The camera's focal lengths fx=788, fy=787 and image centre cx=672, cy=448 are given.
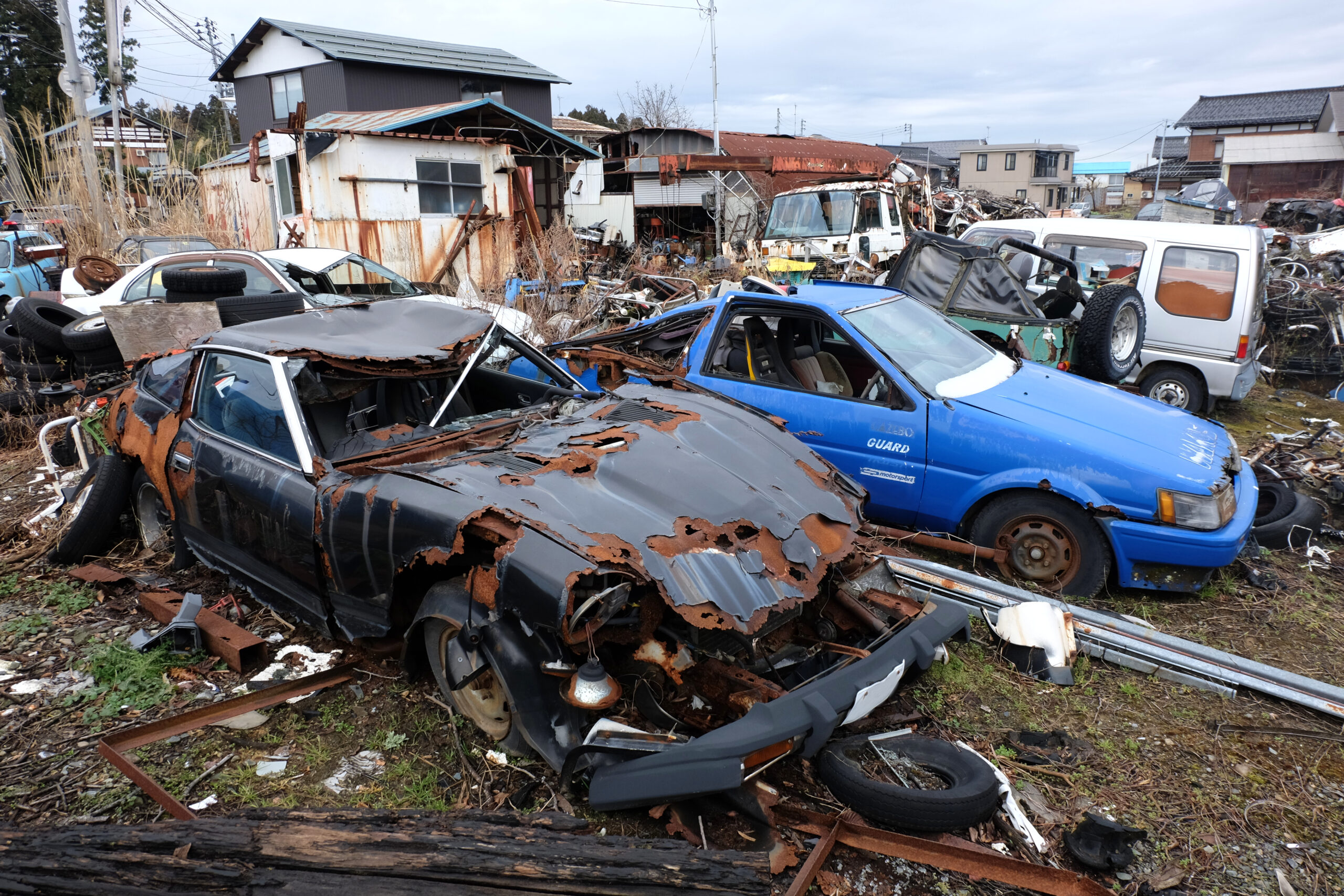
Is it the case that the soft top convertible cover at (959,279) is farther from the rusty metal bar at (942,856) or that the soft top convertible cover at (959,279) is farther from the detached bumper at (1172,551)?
the rusty metal bar at (942,856)

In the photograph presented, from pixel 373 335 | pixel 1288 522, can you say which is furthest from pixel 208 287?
pixel 1288 522

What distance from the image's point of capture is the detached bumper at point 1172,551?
153 inches

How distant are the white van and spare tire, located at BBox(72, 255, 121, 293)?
10.7 m

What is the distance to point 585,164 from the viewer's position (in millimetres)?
23734

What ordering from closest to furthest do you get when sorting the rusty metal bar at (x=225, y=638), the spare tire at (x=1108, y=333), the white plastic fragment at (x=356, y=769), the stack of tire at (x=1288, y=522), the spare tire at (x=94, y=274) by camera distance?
the white plastic fragment at (x=356, y=769)
the rusty metal bar at (x=225, y=638)
the stack of tire at (x=1288, y=522)
the spare tire at (x=1108, y=333)
the spare tire at (x=94, y=274)

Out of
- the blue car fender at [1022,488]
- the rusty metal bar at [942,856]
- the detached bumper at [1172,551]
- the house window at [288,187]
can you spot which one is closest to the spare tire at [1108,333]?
the detached bumper at [1172,551]

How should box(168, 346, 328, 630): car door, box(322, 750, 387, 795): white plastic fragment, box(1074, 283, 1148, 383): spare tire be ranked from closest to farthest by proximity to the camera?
box(322, 750, 387, 795): white plastic fragment, box(168, 346, 328, 630): car door, box(1074, 283, 1148, 383): spare tire

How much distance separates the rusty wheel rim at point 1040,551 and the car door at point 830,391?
53 cm

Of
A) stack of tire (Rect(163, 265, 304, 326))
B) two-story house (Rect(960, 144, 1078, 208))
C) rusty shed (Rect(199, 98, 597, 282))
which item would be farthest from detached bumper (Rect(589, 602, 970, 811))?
two-story house (Rect(960, 144, 1078, 208))

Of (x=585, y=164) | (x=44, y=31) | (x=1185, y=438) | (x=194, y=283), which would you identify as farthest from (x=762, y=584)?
(x=44, y=31)

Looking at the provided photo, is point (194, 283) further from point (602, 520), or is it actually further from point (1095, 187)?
point (1095, 187)

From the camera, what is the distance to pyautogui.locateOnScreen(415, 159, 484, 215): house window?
1464cm

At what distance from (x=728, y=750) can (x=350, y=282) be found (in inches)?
342

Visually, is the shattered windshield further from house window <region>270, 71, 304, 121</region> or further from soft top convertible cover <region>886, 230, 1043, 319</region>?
house window <region>270, 71, 304, 121</region>
